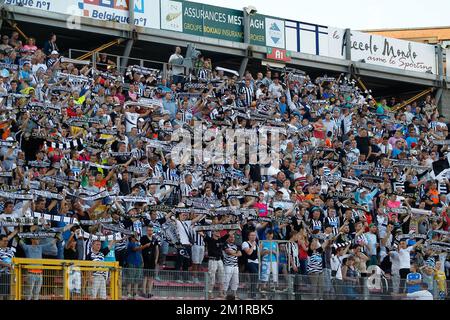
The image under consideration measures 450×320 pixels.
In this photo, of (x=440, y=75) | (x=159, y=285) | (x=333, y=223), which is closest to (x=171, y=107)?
(x=333, y=223)

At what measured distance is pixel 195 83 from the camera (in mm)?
26531

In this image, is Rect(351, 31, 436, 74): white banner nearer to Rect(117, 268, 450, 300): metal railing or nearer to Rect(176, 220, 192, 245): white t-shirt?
Rect(176, 220, 192, 245): white t-shirt

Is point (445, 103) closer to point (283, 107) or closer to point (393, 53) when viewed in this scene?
point (393, 53)

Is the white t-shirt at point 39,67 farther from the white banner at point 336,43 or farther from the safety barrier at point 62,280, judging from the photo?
the white banner at point 336,43

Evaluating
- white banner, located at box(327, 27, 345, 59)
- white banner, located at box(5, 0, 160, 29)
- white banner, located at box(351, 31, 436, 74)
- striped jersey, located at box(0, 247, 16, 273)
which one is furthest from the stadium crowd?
white banner, located at box(351, 31, 436, 74)

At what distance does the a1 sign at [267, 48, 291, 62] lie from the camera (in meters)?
31.2

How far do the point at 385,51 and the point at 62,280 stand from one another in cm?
2198

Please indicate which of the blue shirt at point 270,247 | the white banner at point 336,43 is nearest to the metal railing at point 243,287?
the blue shirt at point 270,247

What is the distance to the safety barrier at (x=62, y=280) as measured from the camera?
46.1 feet

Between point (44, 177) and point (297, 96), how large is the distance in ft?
34.8

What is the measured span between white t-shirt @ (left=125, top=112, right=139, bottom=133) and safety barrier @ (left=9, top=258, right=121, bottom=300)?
8482 mm

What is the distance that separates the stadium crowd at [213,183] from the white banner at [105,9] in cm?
154

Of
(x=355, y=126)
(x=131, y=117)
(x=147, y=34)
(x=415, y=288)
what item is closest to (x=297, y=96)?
(x=355, y=126)

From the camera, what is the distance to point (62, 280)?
14.5 m
